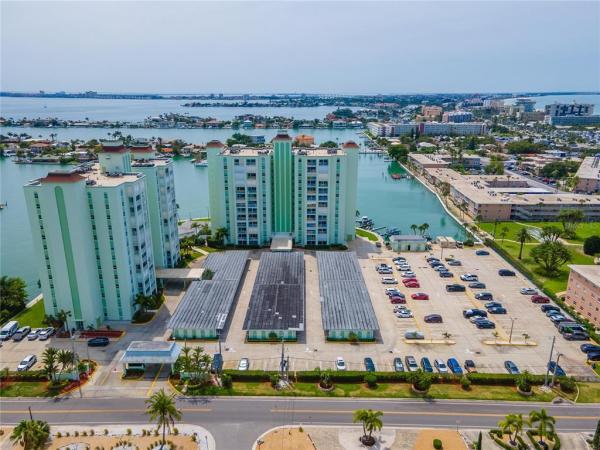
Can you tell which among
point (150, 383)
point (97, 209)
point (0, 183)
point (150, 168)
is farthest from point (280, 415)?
point (0, 183)

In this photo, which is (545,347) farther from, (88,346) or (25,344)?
(25,344)

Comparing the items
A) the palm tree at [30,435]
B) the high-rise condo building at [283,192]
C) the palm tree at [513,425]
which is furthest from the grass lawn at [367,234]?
the palm tree at [30,435]

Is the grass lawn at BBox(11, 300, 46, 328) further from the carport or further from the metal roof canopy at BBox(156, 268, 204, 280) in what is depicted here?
the carport

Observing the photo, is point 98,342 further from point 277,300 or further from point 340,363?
point 340,363

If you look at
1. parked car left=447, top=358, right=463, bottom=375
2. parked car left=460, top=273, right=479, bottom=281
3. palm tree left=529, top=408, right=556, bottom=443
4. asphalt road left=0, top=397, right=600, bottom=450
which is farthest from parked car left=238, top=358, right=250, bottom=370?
parked car left=460, top=273, right=479, bottom=281

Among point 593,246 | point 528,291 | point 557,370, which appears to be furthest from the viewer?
point 593,246

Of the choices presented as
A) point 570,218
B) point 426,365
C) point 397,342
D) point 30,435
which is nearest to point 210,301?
point 397,342
